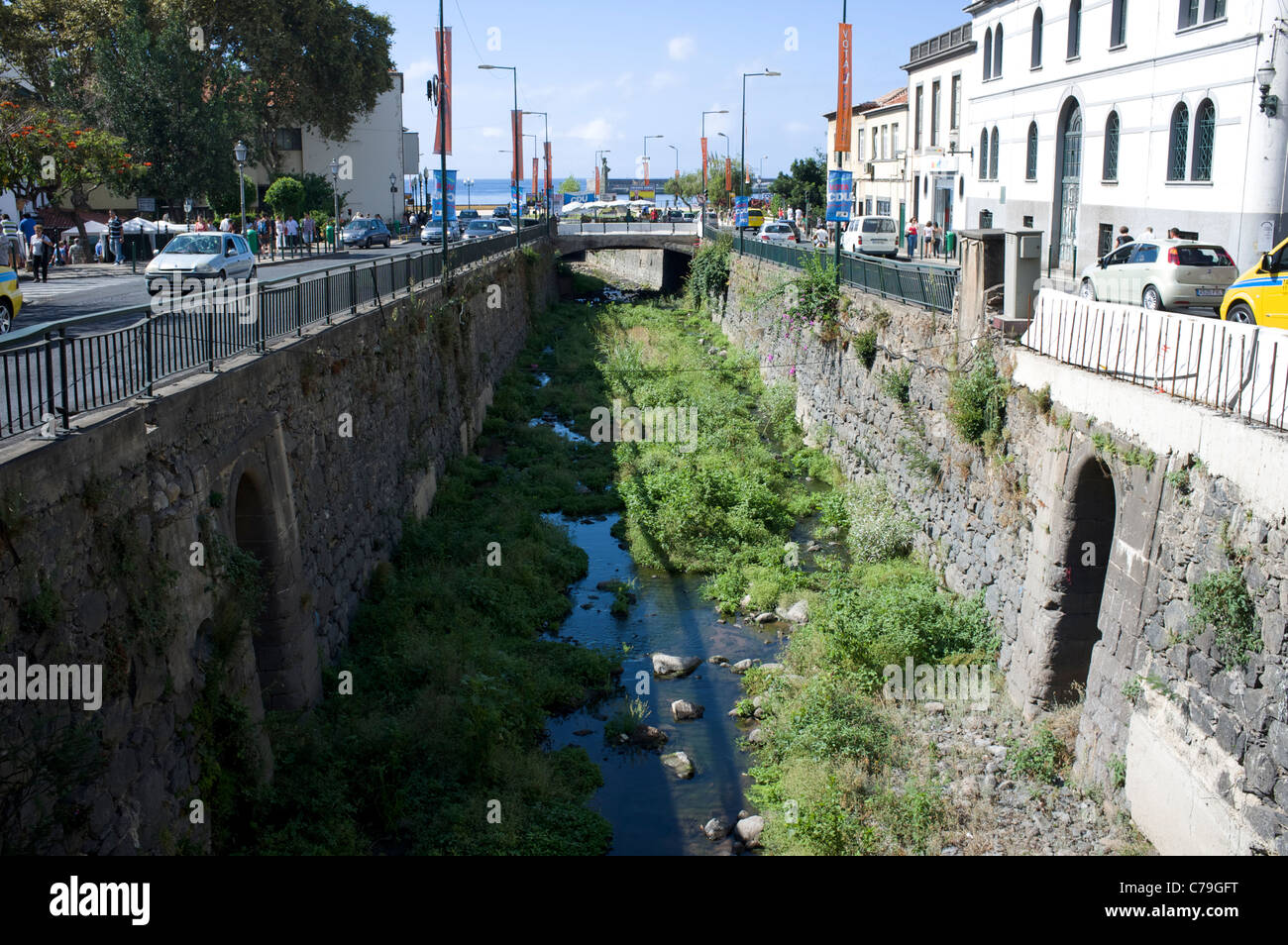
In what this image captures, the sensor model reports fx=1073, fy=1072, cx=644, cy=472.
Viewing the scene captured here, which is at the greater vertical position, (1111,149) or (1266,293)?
(1111,149)

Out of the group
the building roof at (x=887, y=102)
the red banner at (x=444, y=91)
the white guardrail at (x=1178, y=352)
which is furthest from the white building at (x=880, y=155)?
the white guardrail at (x=1178, y=352)

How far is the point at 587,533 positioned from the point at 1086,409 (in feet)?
34.5

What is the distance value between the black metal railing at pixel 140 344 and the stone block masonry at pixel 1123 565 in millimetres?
8769

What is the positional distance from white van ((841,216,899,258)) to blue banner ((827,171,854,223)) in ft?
42.1

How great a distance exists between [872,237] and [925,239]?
2.97m

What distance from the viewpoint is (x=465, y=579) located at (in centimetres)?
1573

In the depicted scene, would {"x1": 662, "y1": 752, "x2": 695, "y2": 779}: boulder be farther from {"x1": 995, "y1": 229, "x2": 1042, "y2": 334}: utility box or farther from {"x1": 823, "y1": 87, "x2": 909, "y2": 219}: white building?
{"x1": 823, "y1": 87, "x2": 909, "y2": 219}: white building

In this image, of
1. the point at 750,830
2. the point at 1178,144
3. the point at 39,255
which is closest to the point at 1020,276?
the point at 750,830

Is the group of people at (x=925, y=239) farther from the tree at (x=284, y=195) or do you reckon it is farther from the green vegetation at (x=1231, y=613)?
the green vegetation at (x=1231, y=613)

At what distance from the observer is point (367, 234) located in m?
42.1

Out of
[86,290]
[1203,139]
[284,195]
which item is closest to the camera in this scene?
[86,290]

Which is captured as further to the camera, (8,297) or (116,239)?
(116,239)

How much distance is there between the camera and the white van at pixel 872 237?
3803cm

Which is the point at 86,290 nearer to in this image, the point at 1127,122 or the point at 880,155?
the point at 1127,122
